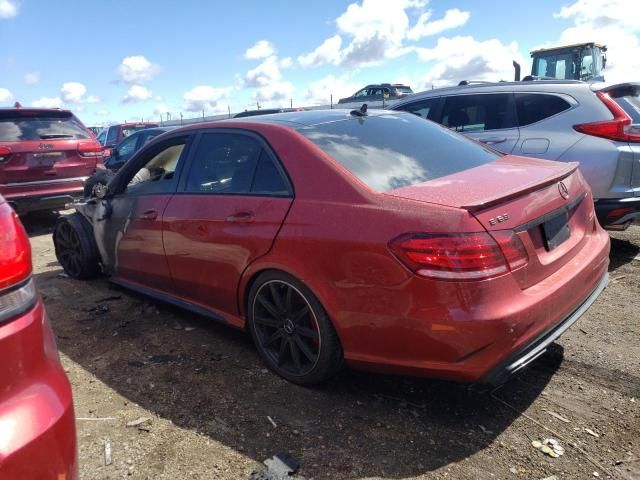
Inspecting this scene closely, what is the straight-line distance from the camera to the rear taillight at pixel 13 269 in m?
1.42

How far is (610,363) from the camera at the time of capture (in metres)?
3.09

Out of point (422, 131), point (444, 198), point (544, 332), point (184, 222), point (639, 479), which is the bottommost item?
point (639, 479)

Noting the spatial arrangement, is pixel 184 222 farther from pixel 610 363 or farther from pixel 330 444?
pixel 610 363

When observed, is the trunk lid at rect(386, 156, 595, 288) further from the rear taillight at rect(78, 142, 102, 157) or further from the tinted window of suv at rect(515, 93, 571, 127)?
the rear taillight at rect(78, 142, 102, 157)

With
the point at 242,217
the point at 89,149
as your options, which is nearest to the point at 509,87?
the point at 242,217

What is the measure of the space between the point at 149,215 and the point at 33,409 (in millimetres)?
2504

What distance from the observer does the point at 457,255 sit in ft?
7.13

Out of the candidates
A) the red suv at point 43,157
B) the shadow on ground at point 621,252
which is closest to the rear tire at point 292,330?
the shadow on ground at point 621,252

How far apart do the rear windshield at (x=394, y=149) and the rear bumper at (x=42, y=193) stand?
5711mm

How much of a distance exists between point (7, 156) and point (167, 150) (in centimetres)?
431

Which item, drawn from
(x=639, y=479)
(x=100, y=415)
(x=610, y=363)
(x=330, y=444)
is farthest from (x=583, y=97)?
(x=100, y=415)

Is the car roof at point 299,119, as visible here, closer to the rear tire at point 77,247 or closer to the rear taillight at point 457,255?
the rear taillight at point 457,255

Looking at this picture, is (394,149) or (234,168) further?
(234,168)

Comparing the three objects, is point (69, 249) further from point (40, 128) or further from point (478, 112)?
point (478, 112)
